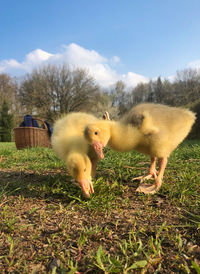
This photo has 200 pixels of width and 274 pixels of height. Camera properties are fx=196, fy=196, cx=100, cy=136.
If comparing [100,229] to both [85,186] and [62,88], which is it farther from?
[62,88]

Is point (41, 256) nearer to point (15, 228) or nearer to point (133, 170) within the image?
point (15, 228)

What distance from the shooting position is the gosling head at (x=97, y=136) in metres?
2.18

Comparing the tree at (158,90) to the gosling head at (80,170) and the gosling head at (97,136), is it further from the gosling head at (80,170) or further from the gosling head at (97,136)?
the gosling head at (80,170)

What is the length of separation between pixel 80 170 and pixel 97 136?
442 millimetres

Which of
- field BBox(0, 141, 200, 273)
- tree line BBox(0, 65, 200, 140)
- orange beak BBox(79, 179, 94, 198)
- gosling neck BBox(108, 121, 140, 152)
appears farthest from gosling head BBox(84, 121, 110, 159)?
tree line BBox(0, 65, 200, 140)

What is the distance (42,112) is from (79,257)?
139 ft

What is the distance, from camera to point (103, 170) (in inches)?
131

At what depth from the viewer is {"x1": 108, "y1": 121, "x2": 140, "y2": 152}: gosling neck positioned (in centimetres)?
236

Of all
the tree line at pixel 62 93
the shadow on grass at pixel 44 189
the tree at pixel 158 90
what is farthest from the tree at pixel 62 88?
the shadow on grass at pixel 44 189

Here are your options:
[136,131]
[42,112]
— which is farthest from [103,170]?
[42,112]

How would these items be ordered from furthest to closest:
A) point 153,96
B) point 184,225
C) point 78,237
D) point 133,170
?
point 153,96, point 133,170, point 184,225, point 78,237

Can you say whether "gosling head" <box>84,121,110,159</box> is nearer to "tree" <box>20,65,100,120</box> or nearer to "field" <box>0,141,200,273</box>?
"field" <box>0,141,200,273</box>

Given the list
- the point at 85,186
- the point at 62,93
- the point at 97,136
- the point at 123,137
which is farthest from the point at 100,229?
the point at 62,93

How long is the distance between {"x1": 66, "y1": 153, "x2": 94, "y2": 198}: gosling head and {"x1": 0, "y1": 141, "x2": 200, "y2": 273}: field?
13 centimetres
